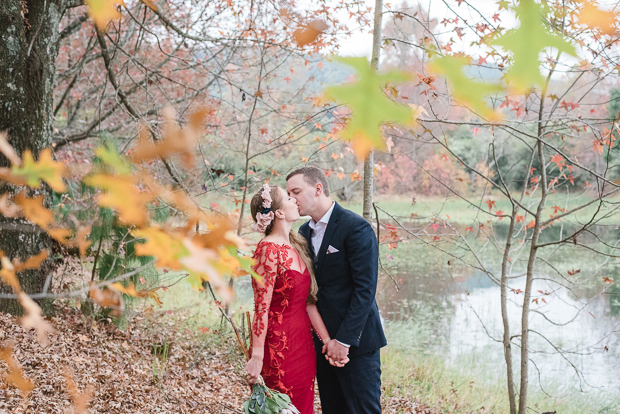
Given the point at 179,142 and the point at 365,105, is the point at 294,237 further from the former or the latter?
the point at 365,105

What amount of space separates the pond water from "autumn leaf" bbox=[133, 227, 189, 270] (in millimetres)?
4426

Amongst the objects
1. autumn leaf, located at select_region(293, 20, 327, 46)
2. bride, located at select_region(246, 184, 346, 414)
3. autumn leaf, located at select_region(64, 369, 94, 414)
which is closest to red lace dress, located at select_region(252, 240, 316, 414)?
bride, located at select_region(246, 184, 346, 414)

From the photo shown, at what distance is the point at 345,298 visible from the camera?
2498mm

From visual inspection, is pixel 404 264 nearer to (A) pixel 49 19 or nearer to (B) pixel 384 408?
(B) pixel 384 408

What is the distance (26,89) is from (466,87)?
14.6 feet

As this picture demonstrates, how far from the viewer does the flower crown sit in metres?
2.44

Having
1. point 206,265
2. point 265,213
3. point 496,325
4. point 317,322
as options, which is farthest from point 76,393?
point 496,325

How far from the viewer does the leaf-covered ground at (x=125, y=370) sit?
10.9ft

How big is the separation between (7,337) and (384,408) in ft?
10.5

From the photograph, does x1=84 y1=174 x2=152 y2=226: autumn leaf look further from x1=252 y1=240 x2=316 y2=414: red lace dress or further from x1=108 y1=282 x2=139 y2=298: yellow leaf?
x1=252 y1=240 x2=316 y2=414: red lace dress

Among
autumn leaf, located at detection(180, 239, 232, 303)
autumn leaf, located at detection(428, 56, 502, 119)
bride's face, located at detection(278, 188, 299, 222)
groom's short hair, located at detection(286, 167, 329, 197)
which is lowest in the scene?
autumn leaf, located at detection(180, 239, 232, 303)

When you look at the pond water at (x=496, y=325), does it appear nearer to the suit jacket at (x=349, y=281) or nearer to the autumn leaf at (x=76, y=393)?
the suit jacket at (x=349, y=281)

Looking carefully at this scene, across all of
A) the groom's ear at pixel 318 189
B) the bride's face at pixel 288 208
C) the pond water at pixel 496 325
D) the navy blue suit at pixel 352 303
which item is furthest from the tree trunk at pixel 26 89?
the pond water at pixel 496 325

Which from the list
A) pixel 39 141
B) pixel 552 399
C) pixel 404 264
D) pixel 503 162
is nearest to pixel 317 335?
pixel 39 141
